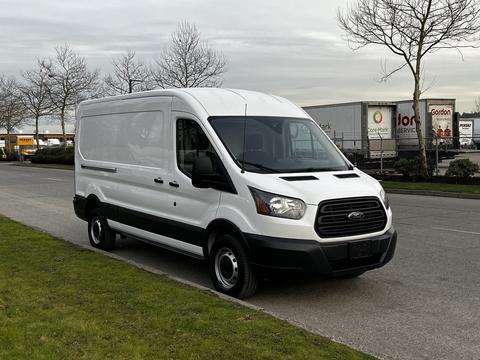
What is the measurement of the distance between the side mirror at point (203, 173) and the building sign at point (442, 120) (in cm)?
2443

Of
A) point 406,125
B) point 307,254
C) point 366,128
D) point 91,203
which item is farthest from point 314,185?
point 406,125

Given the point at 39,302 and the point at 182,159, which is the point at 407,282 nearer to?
the point at 182,159

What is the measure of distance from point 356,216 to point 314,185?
0.52 metres

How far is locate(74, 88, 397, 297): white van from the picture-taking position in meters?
5.23

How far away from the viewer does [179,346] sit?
4004mm

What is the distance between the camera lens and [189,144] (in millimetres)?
6242

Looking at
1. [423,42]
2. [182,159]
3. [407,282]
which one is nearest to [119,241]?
[182,159]

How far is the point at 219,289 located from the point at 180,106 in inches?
84.7

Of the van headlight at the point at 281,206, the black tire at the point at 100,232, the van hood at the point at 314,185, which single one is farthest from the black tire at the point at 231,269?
the black tire at the point at 100,232

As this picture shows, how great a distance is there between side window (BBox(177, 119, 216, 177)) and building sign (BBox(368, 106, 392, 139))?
22990 mm

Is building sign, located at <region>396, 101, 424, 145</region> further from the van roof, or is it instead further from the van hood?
the van hood

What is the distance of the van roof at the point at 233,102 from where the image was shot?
20.4 ft

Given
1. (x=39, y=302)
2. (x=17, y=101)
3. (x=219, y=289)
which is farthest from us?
(x=17, y=101)

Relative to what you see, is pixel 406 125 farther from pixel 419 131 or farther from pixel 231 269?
pixel 231 269
